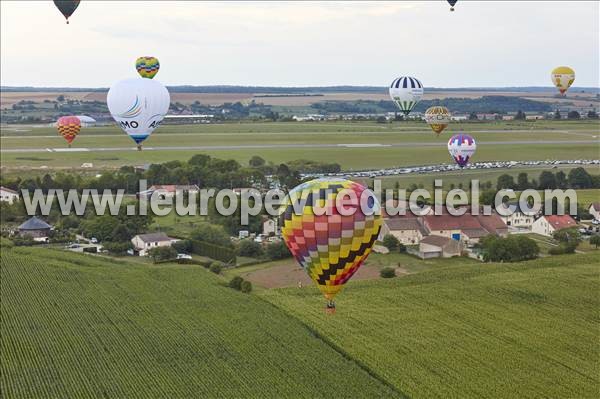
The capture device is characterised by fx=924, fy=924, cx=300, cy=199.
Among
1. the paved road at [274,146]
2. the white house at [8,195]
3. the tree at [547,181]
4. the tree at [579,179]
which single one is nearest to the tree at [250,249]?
the white house at [8,195]

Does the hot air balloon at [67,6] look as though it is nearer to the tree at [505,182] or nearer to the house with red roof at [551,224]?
the house with red roof at [551,224]

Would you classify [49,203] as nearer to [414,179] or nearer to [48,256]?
[48,256]

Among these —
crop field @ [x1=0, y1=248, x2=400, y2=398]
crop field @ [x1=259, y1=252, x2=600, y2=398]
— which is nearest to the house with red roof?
crop field @ [x1=259, y1=252, x2=600, y2=398]

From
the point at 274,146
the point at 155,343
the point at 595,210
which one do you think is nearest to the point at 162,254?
the point at 155,343

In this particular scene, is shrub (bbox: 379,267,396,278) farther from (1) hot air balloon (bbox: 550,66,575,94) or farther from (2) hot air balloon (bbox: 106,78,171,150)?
(1) hot air balloon (bbox: 550,66,575,94)

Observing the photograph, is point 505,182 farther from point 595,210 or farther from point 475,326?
point 475,326

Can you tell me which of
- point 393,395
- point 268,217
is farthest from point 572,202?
point 393,395
